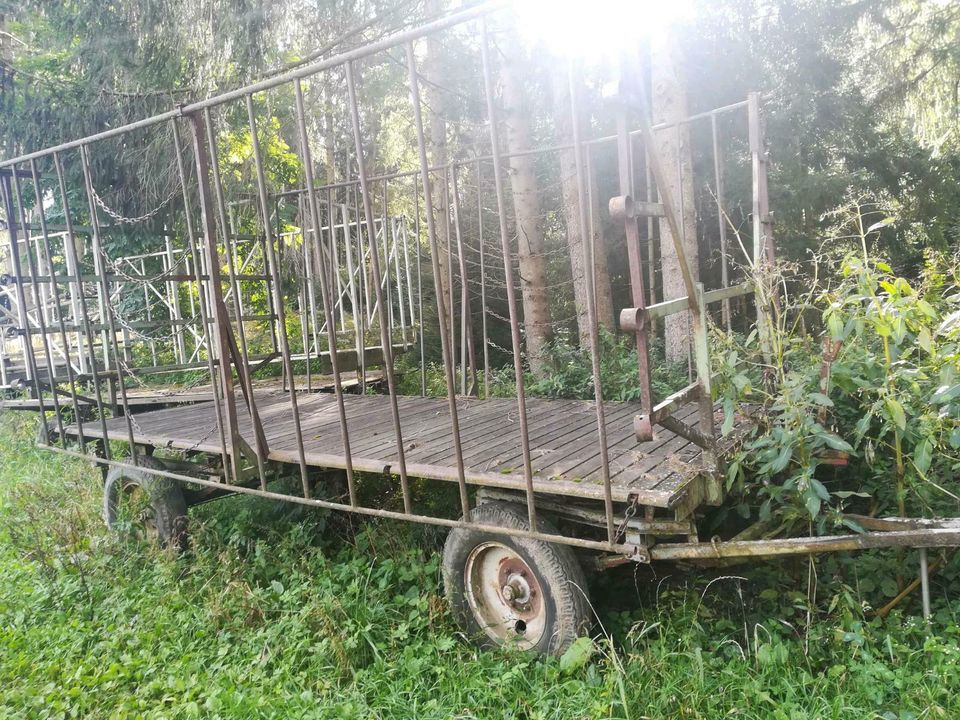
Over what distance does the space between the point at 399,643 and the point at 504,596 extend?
62cm

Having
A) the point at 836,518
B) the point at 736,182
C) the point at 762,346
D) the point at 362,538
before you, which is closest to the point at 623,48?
the point at 762,346

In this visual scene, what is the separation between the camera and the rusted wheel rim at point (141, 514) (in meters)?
4.59

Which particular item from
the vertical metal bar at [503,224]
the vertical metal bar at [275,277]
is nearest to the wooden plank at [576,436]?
the vertical metal bar at [503,224]

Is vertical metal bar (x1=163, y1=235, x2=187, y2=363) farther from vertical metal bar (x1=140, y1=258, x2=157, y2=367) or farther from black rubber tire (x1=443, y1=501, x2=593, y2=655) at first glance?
black rubber tire (x1=443, y1=501, x2=593, y2=655)

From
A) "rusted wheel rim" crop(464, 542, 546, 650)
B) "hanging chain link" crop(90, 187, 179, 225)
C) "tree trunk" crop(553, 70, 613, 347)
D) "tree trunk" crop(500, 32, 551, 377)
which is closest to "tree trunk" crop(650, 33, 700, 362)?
"tree trunk" crop(553, 70, 613, 347)

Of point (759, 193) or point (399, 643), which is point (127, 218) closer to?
point (399, 643)

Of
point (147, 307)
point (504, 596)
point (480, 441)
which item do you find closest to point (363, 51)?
point (480, 441)

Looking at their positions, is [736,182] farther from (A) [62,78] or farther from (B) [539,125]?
(A) [62,78]

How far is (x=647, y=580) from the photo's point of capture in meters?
3.48

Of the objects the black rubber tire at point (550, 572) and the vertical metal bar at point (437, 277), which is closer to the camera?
the vertical metal bar at point (437, 277)

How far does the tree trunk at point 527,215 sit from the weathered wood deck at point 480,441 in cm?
200

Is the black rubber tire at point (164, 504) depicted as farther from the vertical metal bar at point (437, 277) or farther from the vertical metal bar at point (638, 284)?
the vertical metal bar at point (638, 284)

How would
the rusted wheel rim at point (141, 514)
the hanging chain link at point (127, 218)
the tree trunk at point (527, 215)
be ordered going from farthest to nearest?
the tree trunk at point (527, 215)
the hanging chain link at point (127, 218)
the rusted wheel rim at point (141, 514)

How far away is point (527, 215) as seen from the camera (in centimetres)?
678
